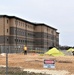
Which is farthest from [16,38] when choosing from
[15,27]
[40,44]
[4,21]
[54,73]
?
[54,73]

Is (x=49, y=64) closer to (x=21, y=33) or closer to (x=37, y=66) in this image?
(x=37, y=66)

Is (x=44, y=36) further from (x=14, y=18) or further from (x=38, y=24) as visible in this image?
(x=14, y=18)

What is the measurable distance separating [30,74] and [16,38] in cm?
7034

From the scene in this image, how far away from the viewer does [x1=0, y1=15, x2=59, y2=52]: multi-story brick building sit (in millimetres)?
80250

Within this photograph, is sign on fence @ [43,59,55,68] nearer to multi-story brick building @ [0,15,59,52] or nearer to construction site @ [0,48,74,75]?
construction site @ [0,48,74,75]

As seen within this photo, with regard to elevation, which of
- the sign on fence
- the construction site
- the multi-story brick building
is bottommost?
the construction site

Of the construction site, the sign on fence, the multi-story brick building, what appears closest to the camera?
the sign on fence

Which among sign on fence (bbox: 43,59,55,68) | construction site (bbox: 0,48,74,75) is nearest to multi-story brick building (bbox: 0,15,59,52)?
construction site (bbox: 0,48,74,75)

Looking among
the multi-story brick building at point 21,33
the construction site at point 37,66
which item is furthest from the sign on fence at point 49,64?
the multi-story brick building at point 21,33

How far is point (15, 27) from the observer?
85500mm

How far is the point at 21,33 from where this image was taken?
9512 cm

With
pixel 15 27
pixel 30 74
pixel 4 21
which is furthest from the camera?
pixel 15 27

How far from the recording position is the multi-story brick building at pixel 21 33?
263 feet

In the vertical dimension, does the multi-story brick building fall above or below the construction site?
above
